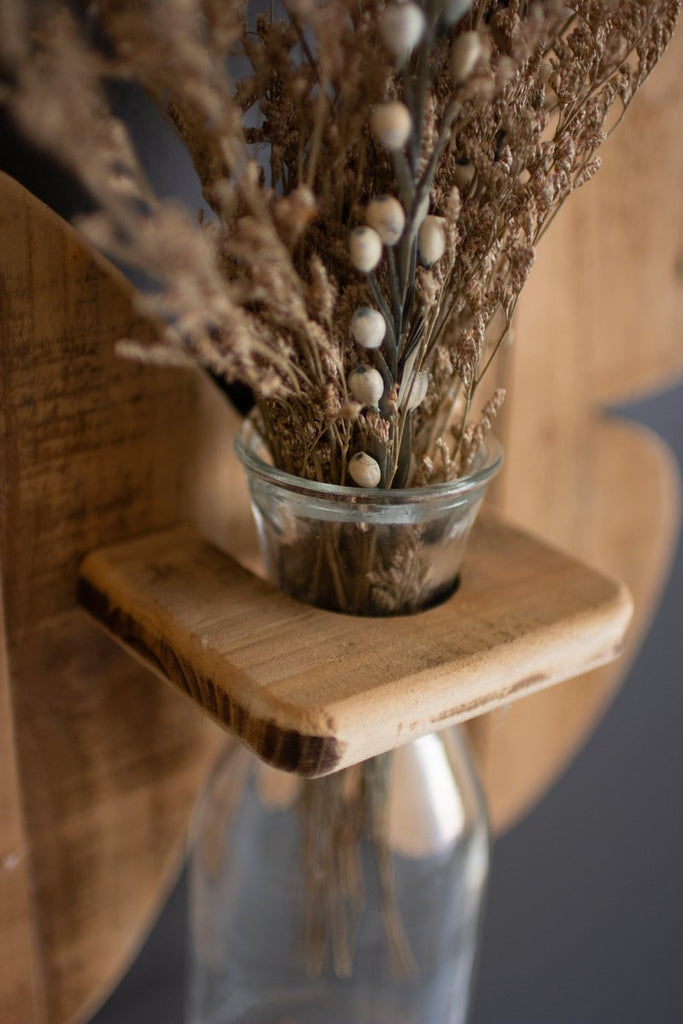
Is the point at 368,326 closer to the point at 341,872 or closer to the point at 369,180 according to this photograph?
the point at 369,180

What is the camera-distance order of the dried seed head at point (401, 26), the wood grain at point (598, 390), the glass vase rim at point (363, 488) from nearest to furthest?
the dried seed head at point (401, 26), the glass vase rim at point (363, 488), the wood grain at point (598, 390)

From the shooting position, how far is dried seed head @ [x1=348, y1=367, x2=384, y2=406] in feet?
1.34

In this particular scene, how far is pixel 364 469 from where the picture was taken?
1.45 ft

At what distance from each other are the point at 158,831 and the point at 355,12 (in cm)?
54

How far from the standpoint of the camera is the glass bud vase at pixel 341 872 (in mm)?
521

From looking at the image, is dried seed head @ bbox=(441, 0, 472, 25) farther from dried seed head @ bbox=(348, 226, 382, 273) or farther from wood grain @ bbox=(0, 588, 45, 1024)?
wood grain @ bbox=(0, 588, 45, 1024)

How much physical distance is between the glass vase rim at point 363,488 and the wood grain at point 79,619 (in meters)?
0.10

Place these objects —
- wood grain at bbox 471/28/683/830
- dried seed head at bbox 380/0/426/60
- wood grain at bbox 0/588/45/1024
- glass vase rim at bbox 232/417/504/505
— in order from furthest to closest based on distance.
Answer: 1. wood grain at bbox 471/28/683/830
2. wood grain at bbox 0/588/45/1024
3. glass vase rim at bbox 232/417/504/505
4. dried seed head at bbox 380/0/426/60

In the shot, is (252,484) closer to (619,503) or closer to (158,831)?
(158,831)

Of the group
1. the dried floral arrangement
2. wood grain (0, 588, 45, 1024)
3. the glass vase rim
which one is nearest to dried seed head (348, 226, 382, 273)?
the dried floral arrangement

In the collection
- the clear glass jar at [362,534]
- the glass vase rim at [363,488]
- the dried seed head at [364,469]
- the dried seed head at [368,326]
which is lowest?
the clear glass jar at [362,534]

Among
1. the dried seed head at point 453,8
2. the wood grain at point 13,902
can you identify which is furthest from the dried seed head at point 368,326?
the wood grain at point 13,902

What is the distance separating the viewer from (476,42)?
36 cm

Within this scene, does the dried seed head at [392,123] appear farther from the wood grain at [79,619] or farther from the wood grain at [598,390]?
the wood grain at [598,390]
